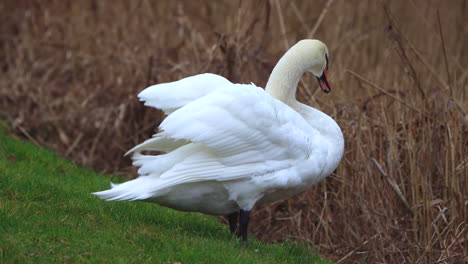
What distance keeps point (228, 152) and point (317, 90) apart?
3109 mm

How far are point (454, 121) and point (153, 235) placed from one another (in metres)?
3.29

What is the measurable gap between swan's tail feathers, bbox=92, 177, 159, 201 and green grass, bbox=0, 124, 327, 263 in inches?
8.6

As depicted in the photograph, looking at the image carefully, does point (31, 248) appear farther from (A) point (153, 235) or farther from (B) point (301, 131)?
(B) point (301, 131)

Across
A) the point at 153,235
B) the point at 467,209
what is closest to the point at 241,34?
the point at 467,209

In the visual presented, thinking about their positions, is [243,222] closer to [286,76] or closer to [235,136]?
[235,136]

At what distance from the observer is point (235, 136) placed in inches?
190

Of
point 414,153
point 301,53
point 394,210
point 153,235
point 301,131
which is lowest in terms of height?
point 394,210

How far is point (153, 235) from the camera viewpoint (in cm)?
472

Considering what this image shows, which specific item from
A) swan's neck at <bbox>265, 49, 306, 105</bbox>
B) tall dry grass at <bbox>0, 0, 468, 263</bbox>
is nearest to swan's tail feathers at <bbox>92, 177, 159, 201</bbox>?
swan's neck at <bbox>265, 49, 306, 105</bbox>

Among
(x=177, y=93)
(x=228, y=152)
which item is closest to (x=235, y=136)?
(x=228, y=152)

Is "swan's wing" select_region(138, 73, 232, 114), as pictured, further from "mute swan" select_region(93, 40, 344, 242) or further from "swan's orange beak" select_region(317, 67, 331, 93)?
"swan's orange beak" select_region(317, 67, 331, 93)

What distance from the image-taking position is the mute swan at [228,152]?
4.75m

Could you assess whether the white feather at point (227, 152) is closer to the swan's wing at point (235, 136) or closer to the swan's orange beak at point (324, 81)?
the swan's wing at point (235, 136)

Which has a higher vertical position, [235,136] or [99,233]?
[235,136]
